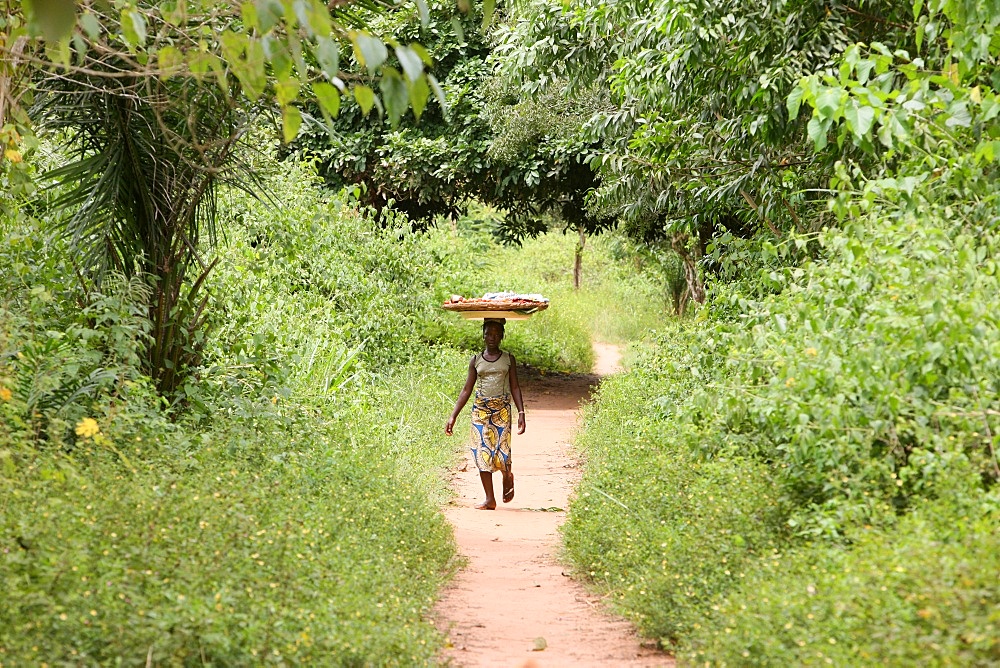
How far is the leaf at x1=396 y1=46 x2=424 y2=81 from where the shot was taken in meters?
2.86

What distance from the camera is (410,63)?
2.87 metres

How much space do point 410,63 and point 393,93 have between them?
0.24 meters

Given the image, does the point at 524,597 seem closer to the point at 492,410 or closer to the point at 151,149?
the point at 492,410

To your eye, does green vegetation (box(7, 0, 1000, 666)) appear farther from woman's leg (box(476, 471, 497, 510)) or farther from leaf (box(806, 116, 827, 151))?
woman's leg (box(476, 471, 497, 510))

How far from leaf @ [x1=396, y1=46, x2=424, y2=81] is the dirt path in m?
2.66

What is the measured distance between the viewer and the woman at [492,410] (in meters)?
8.94

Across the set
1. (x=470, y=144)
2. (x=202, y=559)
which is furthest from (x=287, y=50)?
(x=470, y=144)

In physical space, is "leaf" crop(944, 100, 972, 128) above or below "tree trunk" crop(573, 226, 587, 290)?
above

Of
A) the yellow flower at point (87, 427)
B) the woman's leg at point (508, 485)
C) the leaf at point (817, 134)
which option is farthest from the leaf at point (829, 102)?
the woman's leg at point (508, 485)

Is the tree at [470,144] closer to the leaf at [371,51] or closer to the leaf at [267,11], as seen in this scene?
the leaf at [267,11]

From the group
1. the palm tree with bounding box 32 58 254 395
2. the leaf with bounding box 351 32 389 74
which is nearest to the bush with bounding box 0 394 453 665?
the palm tree with bounding box 32 58 254 395

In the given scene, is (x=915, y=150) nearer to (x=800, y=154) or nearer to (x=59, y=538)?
(x=800, y=154)

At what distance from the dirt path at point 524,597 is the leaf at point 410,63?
2.66m

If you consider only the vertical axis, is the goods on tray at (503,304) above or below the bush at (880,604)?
above
